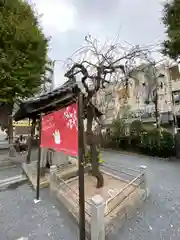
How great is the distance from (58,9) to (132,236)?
7.92 meters

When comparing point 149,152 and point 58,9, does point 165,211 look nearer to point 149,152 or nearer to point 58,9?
point 149,152

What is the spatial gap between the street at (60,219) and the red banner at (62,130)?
53.2 inches

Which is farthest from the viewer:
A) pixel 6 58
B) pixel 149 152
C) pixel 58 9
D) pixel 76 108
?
pixel 149 152

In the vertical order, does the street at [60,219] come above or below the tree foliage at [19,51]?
below

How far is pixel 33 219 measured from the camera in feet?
9.11

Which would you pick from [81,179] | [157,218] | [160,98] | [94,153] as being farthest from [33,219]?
[160,98]

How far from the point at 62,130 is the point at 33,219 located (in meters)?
1.85

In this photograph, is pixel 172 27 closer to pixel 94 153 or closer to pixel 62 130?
pixel 94 153

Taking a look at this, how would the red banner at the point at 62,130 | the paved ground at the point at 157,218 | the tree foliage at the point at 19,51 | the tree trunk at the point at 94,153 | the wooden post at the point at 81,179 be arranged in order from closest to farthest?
1. the wooden post at the point at 81,179
2. the red banner at the point at 62,130
3. the paved ground at the point at 157,218
4. the tree trunk at the point at 94,153
5. the tree foliage at the point at 19,51

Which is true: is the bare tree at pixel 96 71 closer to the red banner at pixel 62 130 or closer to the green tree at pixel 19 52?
the red banner at pixel 62 130

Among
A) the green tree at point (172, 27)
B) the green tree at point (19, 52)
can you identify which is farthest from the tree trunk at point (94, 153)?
the green tree at point (172, 27)

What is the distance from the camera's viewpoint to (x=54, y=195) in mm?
3625

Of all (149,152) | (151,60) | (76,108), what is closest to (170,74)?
(149,152)

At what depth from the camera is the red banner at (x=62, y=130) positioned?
2.20 m
